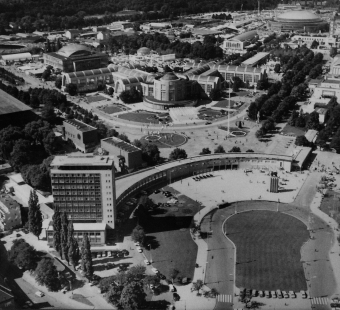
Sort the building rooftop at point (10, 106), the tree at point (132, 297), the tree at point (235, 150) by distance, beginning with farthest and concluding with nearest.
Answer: the building rooftop at point (10, 106) → the tree at point (235, 150) → the tree at point (132, 297)

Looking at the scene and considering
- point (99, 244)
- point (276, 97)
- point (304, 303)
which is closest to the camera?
point (304, 303)

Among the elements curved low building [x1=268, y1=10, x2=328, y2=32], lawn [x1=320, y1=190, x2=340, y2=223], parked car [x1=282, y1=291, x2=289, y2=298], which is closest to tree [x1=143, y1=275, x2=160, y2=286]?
parked car [x1=282, y1=291, x2=289, y2=298]

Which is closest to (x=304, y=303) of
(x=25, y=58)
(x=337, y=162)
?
(x=337, y=162)

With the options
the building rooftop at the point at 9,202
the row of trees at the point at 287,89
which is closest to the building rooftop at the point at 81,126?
the building rooftop at the point at 9,202

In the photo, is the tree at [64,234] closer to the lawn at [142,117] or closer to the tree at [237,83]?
the lawn at [142,117]

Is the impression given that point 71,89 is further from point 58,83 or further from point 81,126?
point 81,126

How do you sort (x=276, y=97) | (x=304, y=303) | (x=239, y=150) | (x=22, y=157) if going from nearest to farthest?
(x=304, y=303) < (x=22, y=157) < (x=239, y=150) < (x=276, y=97)

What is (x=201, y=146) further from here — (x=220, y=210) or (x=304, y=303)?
(x=304, y=303)
